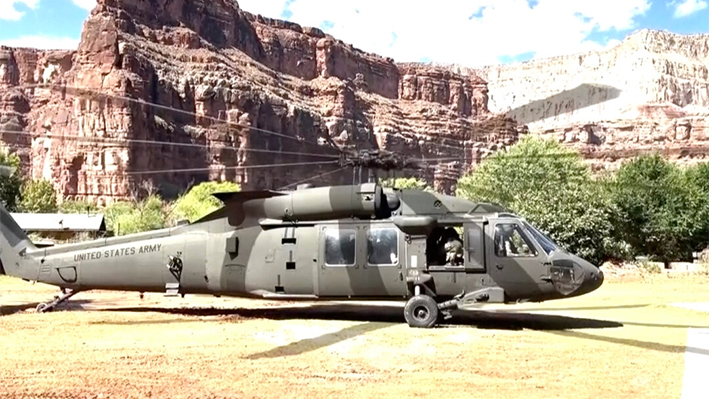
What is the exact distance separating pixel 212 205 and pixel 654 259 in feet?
140

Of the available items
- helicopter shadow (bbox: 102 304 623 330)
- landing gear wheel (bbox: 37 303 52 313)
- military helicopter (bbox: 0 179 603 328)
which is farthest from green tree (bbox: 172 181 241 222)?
military helicopter (bbox: 0 179 603 328)

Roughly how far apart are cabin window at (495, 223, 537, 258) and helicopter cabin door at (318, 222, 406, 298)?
1818 mm

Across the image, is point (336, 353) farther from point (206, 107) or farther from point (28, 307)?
point (206, 107)

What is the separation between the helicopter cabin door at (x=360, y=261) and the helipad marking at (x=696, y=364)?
16.1ft

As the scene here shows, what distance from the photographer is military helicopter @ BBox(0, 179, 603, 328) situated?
1179cm

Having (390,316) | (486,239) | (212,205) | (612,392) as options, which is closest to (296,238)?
(390,316)

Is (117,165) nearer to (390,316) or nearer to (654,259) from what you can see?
(654,259)

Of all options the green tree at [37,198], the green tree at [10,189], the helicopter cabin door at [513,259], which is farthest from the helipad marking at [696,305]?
the green tree at [37,198]

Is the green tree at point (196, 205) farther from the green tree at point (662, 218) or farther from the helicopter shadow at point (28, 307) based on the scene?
the helicopter shadow at point (28, 307)

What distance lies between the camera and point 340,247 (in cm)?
1260

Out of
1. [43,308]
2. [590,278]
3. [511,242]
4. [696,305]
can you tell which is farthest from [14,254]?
[696,305]

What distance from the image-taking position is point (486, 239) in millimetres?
11961

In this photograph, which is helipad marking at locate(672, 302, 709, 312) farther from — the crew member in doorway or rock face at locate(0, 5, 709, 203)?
rock face at locate(0, 5, 709, 203)

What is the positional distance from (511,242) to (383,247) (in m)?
2.39
